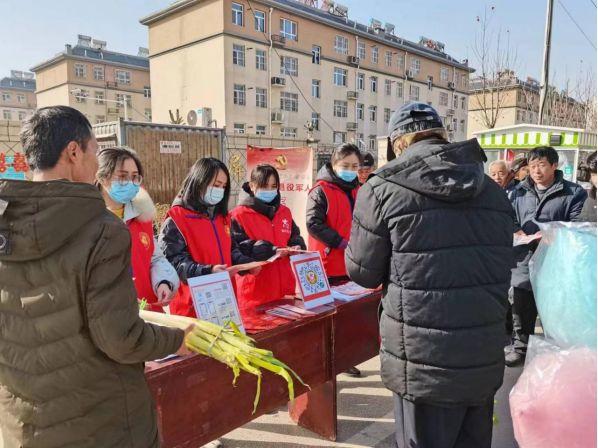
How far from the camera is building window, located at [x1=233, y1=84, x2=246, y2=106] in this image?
76.4 ft

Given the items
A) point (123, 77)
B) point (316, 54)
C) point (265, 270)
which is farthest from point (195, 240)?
point (123, 77)

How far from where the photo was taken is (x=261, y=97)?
24469 millimetres

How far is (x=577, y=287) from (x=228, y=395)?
1.51 m

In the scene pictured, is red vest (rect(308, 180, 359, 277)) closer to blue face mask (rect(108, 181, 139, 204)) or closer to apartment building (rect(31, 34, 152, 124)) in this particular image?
blue face mask (rect(108, 181, 139, 204))

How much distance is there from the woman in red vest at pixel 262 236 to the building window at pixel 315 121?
24706 millimetres

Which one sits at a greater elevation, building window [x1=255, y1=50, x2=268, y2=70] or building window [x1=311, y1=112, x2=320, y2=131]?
building window [x1=255, y1=50, x2=268, y2=70]

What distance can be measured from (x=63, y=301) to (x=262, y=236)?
1.94 meters

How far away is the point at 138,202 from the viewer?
2320mm

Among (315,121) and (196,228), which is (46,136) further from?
(315,121)

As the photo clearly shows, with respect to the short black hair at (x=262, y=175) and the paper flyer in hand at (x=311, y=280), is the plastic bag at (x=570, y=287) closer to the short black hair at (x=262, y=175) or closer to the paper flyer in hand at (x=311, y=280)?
the paper flyer in hand at (x=311, y=280)

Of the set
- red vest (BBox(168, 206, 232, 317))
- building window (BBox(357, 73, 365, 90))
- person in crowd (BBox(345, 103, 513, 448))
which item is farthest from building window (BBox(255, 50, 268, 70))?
person in crowd (BBox(345, 103, 513, 448))

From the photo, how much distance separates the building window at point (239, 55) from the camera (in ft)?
76.9

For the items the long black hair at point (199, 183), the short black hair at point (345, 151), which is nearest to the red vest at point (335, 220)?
the short black hair at point (345, 151)

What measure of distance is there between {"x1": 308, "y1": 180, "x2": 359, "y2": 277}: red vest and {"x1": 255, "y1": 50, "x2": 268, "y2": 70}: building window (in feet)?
73.7
